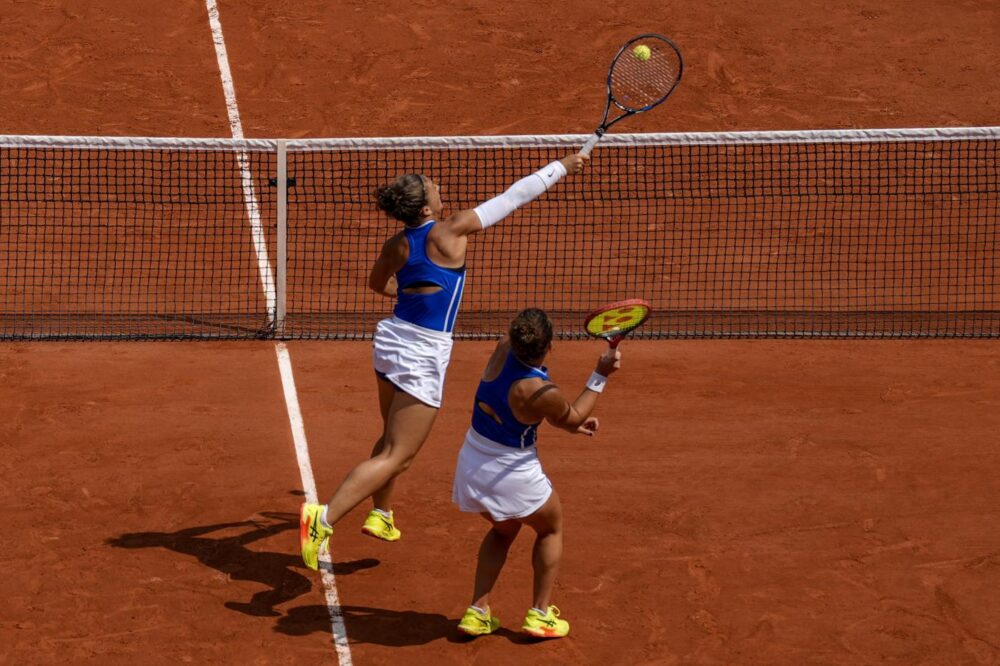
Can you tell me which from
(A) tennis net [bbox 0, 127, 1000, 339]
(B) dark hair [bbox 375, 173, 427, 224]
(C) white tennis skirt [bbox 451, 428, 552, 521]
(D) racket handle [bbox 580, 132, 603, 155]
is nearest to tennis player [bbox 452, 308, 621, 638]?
(C) white tennis skirt [bbox 451, 428, 552, 521]

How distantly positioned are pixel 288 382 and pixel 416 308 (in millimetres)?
3891

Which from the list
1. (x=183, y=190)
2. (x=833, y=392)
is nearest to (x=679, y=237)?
(x=833, y=392)

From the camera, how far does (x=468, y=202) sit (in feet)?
51.2

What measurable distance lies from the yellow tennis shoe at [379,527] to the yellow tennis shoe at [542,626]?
1.38 meters

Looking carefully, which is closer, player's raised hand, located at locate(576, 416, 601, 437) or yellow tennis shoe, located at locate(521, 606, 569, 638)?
player's raised hand, located at locate(576, 416, 601, 437)

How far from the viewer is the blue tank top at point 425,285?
8188mm

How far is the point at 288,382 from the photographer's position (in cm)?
1186

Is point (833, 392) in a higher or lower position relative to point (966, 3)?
lower

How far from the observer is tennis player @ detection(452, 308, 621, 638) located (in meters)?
7.34

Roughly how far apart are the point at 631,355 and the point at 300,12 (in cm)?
947

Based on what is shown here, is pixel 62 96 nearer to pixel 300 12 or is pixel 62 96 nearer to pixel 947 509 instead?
pixel 300 12

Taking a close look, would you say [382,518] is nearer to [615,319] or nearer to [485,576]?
[485,576]

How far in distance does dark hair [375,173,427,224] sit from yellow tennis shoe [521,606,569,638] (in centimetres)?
245

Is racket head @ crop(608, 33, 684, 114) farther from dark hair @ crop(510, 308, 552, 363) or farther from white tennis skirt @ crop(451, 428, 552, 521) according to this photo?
white tennis skirt @ crop(451, 428, 552, 521)
